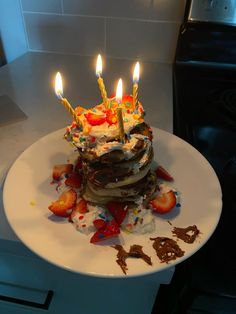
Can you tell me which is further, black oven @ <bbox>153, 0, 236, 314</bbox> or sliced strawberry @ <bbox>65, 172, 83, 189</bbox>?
sliced strawberry @ <bbox>65, 172, 83, 189</bbox>

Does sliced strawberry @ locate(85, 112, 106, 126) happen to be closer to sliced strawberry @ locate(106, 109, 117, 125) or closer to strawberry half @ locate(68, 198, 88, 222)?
sliced strawberry @ locate(106, 109, 117, 125)

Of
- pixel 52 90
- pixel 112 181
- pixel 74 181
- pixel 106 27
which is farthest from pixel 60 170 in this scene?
pixel 106 27

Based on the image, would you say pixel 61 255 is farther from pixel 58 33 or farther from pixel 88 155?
pixel 58 33

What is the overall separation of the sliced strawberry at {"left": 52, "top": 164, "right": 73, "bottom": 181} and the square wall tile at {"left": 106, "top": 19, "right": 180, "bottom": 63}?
707 mm

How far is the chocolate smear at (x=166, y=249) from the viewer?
0.49 meters

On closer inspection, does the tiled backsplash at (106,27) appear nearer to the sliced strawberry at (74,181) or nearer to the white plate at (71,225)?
the white plate at (71,225)

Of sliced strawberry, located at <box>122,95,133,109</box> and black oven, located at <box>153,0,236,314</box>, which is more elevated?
sliced strawberry, located at <box>122,95,133,109</box>

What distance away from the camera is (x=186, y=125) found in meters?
0.84

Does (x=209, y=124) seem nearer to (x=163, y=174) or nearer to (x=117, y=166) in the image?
(x=163, y=174)

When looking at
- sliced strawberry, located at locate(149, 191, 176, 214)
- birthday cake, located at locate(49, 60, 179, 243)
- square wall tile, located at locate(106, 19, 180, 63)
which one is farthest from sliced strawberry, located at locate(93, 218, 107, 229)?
square wall tile, located at locate(106, 19, 180, 63)

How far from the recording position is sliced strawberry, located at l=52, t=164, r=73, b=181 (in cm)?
65

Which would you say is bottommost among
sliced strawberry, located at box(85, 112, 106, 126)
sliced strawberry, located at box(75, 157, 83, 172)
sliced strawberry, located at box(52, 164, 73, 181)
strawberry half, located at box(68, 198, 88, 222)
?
strawberry half, located at box(68, 198, 88, 222)

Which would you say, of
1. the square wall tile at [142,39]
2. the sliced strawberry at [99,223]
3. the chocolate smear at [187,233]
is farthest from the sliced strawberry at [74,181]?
the square wall tile at [142,39]

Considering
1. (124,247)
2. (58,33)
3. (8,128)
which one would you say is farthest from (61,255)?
(58,33)
